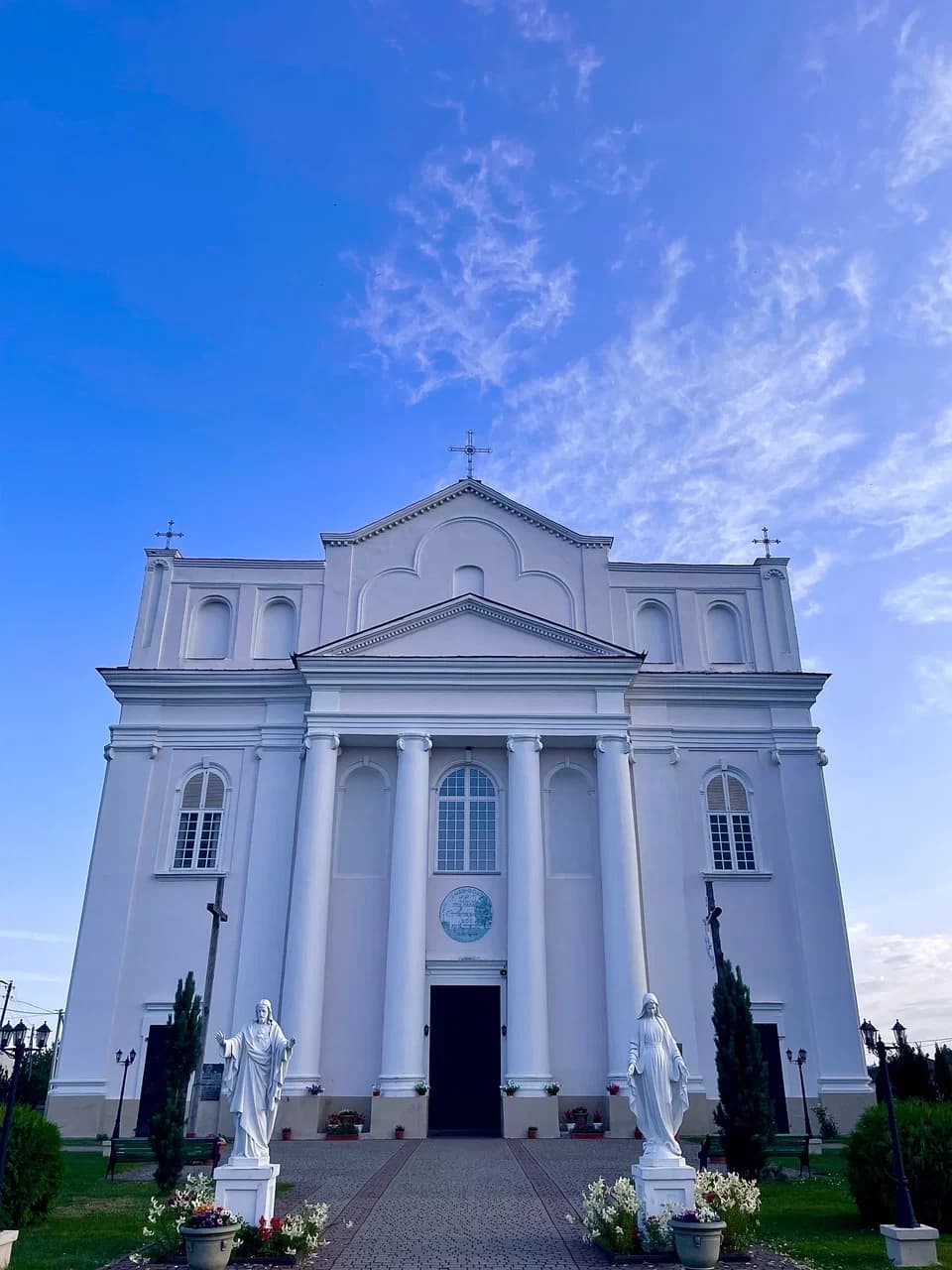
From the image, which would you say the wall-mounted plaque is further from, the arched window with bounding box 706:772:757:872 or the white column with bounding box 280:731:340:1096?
the arched window with bounding box 706:772:757:872

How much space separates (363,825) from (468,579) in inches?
315

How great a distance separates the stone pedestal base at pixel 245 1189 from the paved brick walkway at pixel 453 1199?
80 centimetres

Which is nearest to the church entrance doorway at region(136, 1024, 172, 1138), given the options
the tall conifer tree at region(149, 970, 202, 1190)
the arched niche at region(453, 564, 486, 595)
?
the tall conifer tree at region(149, 970, 202, 1190)

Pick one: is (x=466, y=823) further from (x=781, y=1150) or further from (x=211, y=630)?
(x=781, y=1150)

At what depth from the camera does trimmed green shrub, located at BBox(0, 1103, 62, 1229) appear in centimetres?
1217

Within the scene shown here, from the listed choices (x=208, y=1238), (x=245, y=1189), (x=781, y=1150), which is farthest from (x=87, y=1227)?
(x=781, y=1150)

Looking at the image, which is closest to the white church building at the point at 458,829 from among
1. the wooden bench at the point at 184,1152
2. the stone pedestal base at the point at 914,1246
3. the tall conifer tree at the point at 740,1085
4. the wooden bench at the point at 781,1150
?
the wooden bench at the point at 781,1150

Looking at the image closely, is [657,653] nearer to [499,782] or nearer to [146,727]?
[499,782]

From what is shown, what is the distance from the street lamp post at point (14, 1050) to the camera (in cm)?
1083

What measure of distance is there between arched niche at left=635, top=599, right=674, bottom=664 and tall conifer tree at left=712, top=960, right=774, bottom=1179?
13632 millimetres

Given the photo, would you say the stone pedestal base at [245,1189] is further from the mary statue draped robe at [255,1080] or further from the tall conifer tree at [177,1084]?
the tall conifer tree at [177,1084]

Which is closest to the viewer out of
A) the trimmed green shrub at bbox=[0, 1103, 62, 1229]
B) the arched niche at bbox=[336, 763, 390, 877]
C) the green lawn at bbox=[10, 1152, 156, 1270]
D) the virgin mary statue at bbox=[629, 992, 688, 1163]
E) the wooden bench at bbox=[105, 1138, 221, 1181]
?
the green lawn at bbox=[10, 1152, 156, 1270]

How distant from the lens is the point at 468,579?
29609mm

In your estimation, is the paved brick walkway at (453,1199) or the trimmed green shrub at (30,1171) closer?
the paved brick walkway at (453,1199)
